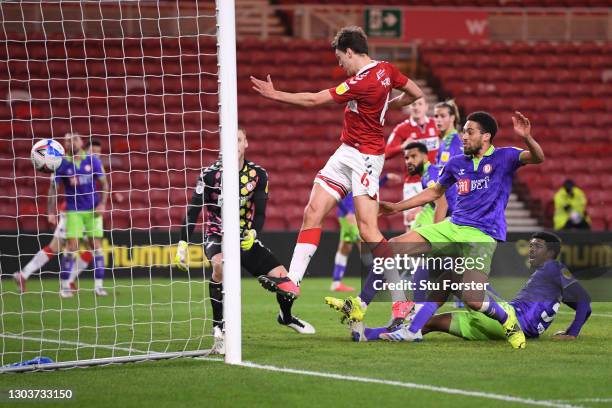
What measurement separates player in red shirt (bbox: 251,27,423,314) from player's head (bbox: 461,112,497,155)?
56 cm

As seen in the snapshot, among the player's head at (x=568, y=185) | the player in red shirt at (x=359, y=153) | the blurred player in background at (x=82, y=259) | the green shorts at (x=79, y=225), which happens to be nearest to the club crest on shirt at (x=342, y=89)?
the player in red shirt at (x=359, y=153)

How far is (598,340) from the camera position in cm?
830

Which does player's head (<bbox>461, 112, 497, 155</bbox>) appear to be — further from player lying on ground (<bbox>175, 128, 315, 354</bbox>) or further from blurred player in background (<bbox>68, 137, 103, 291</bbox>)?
blurred player in background (<bbox>68, 137, 103, 291</bbox>)

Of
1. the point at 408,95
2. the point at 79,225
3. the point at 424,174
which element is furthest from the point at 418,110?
the point at 79,225

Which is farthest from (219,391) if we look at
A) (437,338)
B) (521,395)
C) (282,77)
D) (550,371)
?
(282,77)

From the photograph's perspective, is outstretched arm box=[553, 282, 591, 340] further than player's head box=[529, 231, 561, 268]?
No

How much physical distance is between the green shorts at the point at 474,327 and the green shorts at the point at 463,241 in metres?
0.50

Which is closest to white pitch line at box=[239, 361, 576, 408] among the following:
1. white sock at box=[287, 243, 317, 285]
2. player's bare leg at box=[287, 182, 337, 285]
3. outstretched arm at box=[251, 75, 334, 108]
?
white sock at box=[287, 243, 317, 285]

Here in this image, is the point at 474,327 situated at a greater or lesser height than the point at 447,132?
lesser

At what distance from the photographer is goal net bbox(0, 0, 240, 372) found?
9.59 meters

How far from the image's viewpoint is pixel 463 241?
793cm

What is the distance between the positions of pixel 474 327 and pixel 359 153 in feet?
5.66

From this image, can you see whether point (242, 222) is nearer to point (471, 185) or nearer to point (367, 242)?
point (367, 242)

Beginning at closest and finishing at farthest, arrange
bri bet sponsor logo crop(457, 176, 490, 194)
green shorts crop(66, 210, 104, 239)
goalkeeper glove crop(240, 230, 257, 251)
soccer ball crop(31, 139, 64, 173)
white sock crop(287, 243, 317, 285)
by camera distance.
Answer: goalkeeper glove crop(240, 230, 257, 251)
bri bet sponsor logo crop(457, 176, 490, 194)
white sock crop(287, 243, 317, 285)
soccer ball crop(31, 139, 64, 173)
green shorts crop(66, 210, 104, 239)
